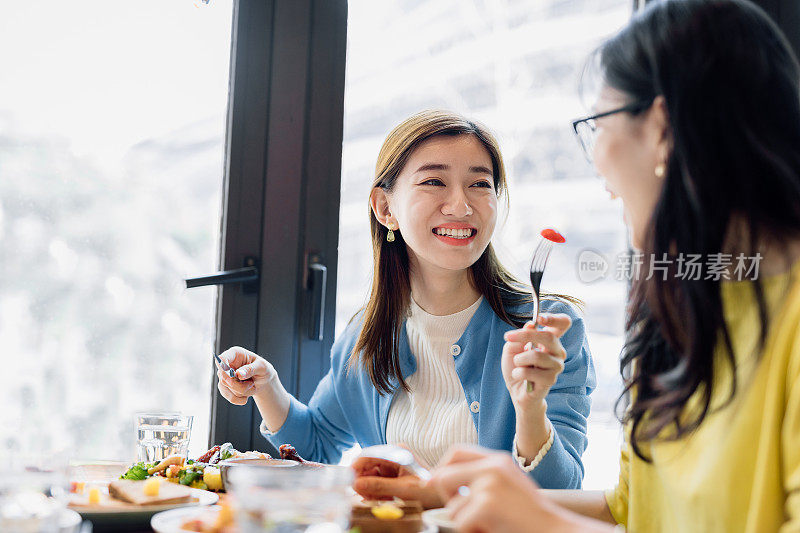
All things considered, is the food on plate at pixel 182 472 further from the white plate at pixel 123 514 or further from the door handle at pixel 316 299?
the door handle at pixel 316 299

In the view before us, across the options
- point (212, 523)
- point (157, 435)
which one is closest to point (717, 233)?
point (212, 523)

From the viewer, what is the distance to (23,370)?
6.21 ft

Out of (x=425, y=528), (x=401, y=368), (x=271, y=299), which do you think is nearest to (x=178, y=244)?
(x=271, y=299)

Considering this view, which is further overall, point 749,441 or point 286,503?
point 749,441

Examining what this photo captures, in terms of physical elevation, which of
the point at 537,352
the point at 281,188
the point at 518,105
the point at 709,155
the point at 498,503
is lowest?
the point at 498,503

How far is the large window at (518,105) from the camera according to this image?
2.23 metres

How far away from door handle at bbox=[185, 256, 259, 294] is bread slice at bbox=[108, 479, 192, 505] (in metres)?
0.90

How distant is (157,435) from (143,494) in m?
0.38

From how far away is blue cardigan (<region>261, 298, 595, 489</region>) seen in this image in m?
1.54

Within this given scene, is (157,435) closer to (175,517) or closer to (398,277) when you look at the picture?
(175,517)

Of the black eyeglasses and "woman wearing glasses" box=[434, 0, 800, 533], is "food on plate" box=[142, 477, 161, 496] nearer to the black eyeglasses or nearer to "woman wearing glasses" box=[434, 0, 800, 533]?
"woman wearing glasses" box=[434, 0, 800, 533]

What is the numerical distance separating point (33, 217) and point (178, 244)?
379 millimetres

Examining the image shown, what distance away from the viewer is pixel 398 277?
193cm

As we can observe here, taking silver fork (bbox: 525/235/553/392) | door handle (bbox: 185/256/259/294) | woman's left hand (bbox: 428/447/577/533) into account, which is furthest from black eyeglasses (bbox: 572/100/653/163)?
door handle (bbox: 185/256/259/294)
